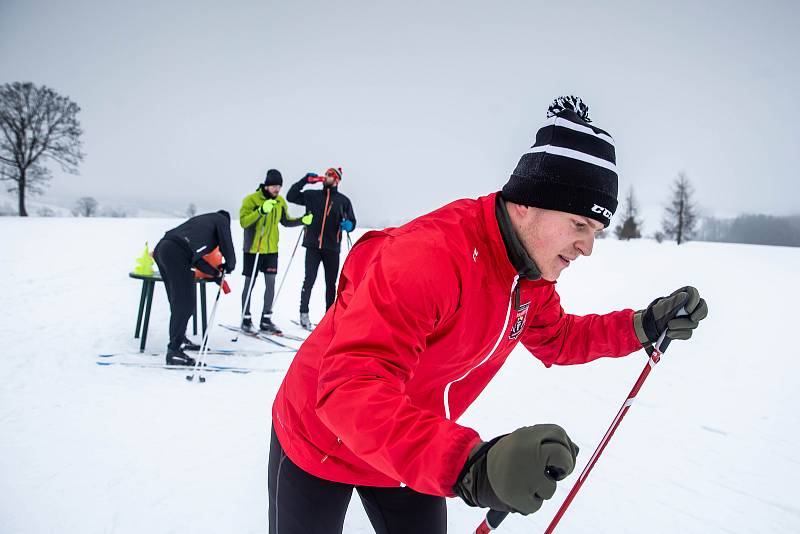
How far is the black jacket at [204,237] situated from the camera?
462 cm

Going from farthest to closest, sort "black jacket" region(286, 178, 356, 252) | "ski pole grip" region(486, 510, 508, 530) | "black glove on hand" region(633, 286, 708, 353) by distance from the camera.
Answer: "black jacket" region(286, 178, 356, 252), "black glove on hand" region(633, 286, 708, 353), "ski pole grip" region(486, 510, 508, 530)

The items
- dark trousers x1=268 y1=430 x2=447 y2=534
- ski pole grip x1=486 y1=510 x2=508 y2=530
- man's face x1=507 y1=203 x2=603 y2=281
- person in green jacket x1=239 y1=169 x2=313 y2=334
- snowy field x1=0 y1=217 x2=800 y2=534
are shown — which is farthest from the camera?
person in green jacket x1=239 y1=169 x2=313 y2=334

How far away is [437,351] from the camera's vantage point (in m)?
1.24

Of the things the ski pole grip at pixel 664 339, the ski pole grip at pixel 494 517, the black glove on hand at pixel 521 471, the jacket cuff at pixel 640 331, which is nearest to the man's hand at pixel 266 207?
the jacket cuff at pixel 640 331

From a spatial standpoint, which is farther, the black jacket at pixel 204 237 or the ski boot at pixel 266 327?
the ski boot at pixel 266 327

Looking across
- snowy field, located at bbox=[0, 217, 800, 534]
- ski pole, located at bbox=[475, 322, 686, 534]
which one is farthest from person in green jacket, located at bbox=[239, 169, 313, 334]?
ski pole, located at bbox=[475, 322, 686, 534]

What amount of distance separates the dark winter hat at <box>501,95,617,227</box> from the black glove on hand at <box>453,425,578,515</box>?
69cm

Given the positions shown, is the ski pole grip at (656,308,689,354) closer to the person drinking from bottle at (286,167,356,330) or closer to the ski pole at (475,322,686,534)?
the ski pole at (475,322,686,534)

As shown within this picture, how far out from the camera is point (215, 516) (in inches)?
95.3

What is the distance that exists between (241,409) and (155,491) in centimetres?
119

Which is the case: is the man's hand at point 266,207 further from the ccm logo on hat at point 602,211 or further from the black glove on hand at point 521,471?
the black glove on hand at point 521,471

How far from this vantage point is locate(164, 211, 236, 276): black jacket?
462 cm

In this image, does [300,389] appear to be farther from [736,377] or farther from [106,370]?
[736,377]

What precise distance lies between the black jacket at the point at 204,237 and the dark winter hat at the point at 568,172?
397 cm
